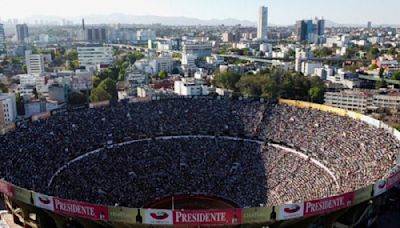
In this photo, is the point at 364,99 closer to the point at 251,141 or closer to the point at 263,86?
the point at 263,86

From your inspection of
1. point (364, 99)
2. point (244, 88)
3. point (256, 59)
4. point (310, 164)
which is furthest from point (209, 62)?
point (310, 164)

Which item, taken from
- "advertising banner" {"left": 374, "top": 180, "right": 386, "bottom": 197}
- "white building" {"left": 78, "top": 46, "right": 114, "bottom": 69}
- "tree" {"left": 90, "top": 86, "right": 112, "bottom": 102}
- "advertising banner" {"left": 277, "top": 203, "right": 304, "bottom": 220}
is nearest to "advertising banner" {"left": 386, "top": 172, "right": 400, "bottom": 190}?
"advertising banner" {"left": 374, "top": 180, "right": 386, "bottom": 197}

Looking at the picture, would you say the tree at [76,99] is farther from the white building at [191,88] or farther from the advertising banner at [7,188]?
the advertising banner at [7,188]

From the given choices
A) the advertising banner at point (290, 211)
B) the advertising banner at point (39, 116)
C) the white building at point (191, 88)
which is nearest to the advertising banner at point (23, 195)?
the advertising banner at point (290, 211)

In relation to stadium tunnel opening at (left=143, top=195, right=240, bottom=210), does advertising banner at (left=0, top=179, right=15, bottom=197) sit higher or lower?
higher

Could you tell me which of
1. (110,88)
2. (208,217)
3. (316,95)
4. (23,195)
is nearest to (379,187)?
(208,217)

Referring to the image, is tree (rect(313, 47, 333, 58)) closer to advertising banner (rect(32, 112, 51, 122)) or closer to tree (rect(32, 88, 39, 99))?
tree (rect(32, 88, 39, 99))
